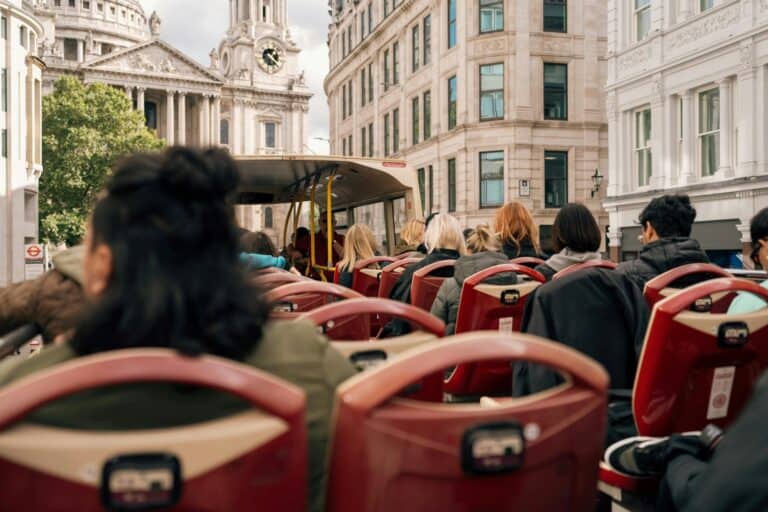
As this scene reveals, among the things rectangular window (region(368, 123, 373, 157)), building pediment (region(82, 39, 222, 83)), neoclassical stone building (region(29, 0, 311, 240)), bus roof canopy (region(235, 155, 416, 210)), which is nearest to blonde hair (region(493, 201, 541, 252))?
bus roof canopy (region(235, 155, 416, 210))

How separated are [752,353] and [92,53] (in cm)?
12310

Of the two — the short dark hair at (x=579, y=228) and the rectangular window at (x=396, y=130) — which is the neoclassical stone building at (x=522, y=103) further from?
the short dark hair at (x=579, y=228)

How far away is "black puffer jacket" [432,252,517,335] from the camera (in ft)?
18.4

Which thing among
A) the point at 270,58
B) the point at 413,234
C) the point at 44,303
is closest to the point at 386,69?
the point at 413,234

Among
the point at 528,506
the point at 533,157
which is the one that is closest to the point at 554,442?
the point at 528,506

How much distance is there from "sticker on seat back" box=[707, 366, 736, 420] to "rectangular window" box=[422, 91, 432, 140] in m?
34.4

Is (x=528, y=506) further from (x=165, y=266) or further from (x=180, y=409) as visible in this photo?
(x=165, y=266)

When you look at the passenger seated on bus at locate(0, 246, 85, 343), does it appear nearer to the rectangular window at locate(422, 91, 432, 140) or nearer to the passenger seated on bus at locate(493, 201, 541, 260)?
the passenger seated on bus at locate(493, 201, 541, 260)

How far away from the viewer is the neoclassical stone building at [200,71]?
89.1 metres

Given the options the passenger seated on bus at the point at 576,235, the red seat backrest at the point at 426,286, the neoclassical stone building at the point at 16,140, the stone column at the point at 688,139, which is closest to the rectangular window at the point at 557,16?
the stone column at the point at 688,139

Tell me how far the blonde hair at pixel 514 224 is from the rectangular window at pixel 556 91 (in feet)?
88.2

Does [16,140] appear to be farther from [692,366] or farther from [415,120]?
[692,366]

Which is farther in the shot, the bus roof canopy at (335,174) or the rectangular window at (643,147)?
the rectangular window at (643,147)

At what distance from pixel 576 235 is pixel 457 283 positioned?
0.92 meters
